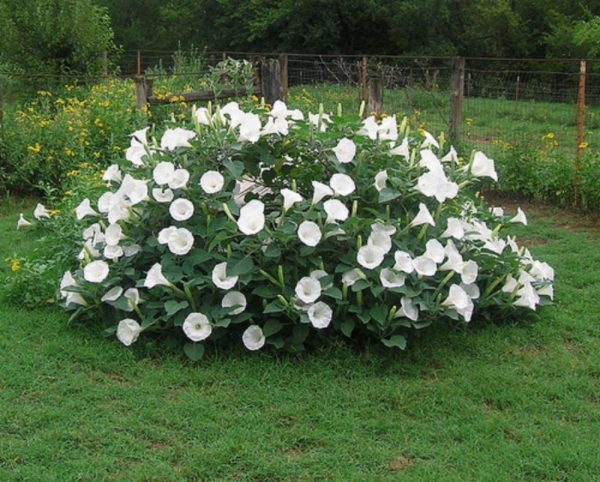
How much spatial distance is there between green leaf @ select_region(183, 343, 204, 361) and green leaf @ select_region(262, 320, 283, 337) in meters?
0.34

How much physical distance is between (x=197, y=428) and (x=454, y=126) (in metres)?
7.13

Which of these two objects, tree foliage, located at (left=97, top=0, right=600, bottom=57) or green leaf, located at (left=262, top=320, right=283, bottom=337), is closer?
green leaf, located at (left=262, top=320, right=283, bottom=337)

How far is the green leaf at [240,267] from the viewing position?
3.98 m

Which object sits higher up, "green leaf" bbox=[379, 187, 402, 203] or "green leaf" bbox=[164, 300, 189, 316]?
"green leaf" bbox=[379, 187, 402, 203]

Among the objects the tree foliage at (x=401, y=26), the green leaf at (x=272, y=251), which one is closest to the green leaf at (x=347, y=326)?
the green leaf at (x=272, y=251)

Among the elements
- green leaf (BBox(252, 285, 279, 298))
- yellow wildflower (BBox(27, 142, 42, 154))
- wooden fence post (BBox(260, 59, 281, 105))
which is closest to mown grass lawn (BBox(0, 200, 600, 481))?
green leaf (BBox(252, 285, 279, 298))

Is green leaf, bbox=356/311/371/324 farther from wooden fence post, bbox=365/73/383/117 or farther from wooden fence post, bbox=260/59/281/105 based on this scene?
wooden fence post, bbox=365/73/383/117

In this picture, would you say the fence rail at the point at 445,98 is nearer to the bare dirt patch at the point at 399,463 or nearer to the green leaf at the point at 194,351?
the green leaf at the point at 194,351

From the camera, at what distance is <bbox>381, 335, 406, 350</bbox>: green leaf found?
3931 mm

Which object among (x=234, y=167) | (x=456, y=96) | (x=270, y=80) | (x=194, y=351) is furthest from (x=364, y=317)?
(x=456, y=96)

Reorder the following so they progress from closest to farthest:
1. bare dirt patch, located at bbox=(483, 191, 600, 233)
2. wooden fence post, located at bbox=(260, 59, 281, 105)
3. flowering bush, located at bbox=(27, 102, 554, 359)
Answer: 1. flowering bush, located at bbox=(27, 102, 554, 359)
2. bare dirt patch, located at bbox=(483, 191, 600, 233)
3. wooden fence post, located at bbox=(260, 59, 281, 105)

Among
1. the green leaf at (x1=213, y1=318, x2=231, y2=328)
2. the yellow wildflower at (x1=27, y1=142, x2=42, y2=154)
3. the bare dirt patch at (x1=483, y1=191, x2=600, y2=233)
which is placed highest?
the yellow wildflower at (x1=27, y1=142, x2=42, y2=154)

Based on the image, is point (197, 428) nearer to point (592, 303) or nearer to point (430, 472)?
point (430, 472)

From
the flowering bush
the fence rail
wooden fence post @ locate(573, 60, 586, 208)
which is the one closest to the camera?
the flowering bush
